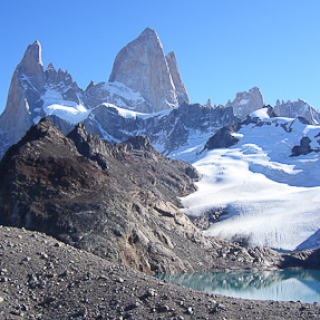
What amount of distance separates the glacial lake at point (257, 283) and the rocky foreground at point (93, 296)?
67.1 feet

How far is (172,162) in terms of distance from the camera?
570ft

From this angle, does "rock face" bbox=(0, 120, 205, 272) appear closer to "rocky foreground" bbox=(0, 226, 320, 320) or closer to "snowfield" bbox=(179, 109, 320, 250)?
"rocky foreground" bbox=(0, 226, 320, 320)

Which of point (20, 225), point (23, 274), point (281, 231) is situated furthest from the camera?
point (281, 231)

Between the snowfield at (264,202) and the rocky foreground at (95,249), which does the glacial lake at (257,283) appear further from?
the snowfield at (264,202)

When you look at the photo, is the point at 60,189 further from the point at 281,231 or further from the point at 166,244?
the point at 281,231

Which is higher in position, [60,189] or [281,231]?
[281,231]

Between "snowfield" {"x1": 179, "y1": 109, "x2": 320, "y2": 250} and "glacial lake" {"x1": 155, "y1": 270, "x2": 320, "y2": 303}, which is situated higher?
"snowfield" {"x1": 179, "y1": 109, "x2": 320, "y2": 250}

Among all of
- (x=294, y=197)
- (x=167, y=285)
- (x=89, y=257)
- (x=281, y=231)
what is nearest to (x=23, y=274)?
(x=89, y=257)

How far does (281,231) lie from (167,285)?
276ft

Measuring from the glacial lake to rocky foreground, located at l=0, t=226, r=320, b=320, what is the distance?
67.1 feet

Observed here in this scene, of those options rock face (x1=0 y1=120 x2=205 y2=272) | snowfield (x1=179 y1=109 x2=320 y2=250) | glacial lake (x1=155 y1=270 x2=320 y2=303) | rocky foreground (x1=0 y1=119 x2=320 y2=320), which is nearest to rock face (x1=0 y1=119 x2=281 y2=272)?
rock face (x1=0 y1=120 x2=205 y2=272)

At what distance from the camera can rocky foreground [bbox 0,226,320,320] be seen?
26.0 metres

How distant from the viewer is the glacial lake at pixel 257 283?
5275 cm

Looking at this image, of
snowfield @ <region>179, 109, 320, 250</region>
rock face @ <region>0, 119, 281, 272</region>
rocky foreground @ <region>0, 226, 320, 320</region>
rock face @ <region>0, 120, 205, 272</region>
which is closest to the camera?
rocky foreground @ <region>0, 226, 320, 320</region>
